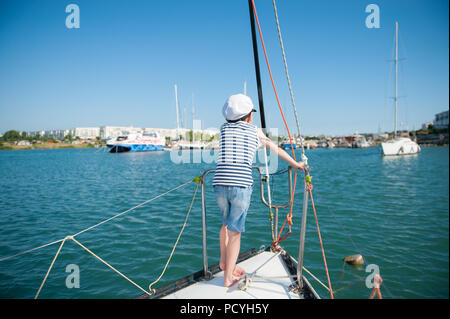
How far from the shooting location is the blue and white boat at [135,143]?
191ft

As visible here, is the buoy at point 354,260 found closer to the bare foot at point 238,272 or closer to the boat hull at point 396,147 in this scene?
the bare foot at point 238,272

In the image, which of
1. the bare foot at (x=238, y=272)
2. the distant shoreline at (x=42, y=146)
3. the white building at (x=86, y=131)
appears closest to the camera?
the bare foot at (x=238, y=272)

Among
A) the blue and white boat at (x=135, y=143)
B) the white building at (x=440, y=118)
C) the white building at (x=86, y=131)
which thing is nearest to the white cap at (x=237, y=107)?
the blue and white boat at (x=135, y=143)

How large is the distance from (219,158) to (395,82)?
43.3 metres

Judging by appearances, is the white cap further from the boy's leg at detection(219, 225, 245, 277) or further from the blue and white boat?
the blue and white boat

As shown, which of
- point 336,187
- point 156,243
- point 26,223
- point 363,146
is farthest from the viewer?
point 363,146

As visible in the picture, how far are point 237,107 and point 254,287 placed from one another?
1.81m

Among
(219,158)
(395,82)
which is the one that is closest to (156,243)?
(219,158)

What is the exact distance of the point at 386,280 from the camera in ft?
14.5

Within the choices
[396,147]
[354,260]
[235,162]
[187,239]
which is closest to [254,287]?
[235,162]

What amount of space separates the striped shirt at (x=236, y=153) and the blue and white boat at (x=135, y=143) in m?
60.4
